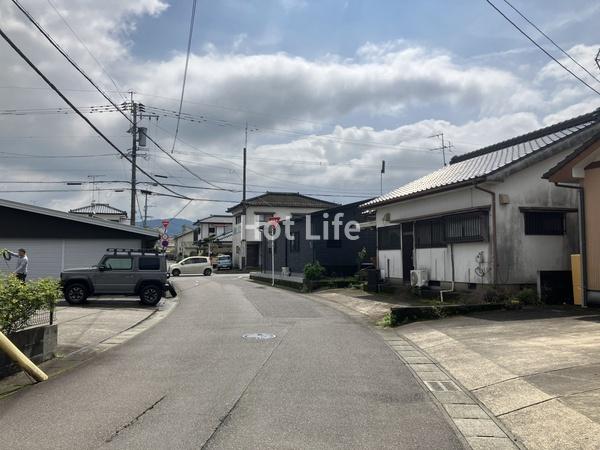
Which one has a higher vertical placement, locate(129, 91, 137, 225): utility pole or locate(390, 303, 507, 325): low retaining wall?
locate(129, 91, 137, 225): utility pole

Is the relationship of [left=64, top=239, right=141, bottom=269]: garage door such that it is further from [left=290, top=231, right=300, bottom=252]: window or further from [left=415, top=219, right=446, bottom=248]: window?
[left=415, top=219, right=446, bottom=248]: window

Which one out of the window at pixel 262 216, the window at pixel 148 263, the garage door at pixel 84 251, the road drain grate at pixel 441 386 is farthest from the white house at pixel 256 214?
the road drain grate at pixel 441 386

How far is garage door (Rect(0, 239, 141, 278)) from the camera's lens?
24.3 m

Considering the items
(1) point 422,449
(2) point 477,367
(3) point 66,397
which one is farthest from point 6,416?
(2) point 477,367

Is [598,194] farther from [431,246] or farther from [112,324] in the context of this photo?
[112,324]

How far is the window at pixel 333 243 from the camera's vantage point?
30656 mm

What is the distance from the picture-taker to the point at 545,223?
16.1 metres

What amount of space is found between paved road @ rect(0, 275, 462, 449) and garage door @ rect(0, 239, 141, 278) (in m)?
15.0

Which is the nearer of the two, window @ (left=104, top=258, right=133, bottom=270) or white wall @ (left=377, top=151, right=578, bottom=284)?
white wall @ (left=377, top=151, right=578, bottom=284)

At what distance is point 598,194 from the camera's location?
1346cm

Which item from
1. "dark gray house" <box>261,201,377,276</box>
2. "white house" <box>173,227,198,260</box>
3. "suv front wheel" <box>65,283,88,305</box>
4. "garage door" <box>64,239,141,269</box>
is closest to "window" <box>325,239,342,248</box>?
"dark gray house" <box>261,201,377,276</box>

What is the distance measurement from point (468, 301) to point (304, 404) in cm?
1002

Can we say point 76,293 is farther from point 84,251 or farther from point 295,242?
point 295,242

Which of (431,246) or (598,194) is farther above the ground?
(598,194)
